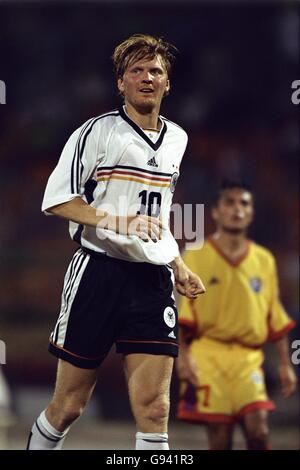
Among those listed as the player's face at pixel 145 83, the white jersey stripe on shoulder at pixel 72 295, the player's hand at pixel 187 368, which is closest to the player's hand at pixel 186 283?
the white jersey stripe on shoulder at pixel 72 295

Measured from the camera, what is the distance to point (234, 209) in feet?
20.8

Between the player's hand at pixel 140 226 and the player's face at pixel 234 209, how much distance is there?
2.30 m

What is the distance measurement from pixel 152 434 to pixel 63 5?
14.9 meters

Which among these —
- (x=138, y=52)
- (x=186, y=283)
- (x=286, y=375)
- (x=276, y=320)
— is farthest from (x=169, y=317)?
(x=276, y=320)

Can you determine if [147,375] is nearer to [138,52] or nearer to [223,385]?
[138,52]

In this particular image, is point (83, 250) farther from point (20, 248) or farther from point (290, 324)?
point (20, 248)

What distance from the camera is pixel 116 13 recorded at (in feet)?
58.3

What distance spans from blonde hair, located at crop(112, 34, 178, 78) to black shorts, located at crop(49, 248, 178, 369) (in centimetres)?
81

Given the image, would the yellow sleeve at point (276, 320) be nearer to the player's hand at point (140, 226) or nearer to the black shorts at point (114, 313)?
the black shorts at point (114, 313)

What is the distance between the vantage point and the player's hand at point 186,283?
13.8 ft

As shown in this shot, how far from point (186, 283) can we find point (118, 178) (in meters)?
0.52

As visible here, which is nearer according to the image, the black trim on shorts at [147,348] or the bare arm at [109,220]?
the bare arm at [109,220]

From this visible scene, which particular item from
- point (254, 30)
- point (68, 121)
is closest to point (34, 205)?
point (68, 121)

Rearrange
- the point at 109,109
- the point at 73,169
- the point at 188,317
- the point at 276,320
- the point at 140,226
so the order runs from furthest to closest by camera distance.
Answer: the point at 109,109 < the point at 276,320 < the point at 188,317 < the point at 73,169 < the point at 140,226
